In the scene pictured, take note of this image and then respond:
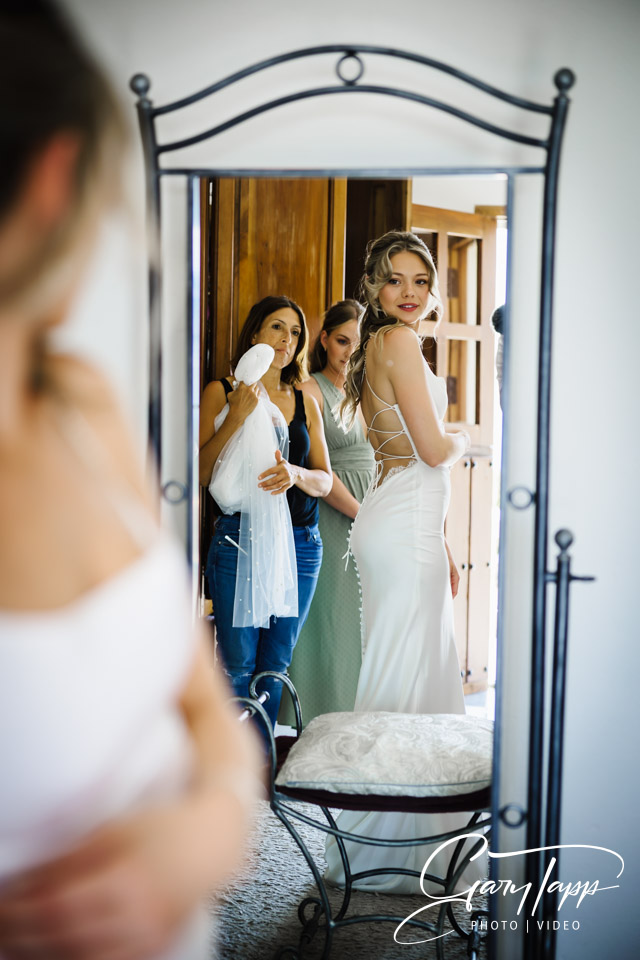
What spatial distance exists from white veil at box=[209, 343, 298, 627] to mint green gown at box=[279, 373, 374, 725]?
0.21ft

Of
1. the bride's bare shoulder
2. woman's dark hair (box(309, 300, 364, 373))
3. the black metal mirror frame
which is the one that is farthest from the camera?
woman's dark hair (box(309, 300, 364, 373))

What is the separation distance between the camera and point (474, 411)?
4.83 feet

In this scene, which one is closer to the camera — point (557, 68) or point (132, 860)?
point (132, 860)

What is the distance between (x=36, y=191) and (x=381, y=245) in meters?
1.00

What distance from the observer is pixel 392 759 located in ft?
4.69

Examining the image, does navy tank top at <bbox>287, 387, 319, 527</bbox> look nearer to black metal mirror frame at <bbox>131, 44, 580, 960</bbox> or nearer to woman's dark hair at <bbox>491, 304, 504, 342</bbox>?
black metal mirror frame at <bbox>131, 44, 580, 960</bbox>

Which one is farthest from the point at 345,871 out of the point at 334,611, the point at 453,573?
the point at 453,573

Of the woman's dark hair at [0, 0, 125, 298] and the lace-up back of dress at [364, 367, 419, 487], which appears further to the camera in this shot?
the lace-up back of dress at [364, 367, 419, 487]

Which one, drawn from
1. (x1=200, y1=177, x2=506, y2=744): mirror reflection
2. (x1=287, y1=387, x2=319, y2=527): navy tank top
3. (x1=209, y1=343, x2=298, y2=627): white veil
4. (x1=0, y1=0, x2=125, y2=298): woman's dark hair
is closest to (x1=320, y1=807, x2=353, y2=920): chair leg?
(x1=200, y1=177, x2=506, y2=744): mirror reflection

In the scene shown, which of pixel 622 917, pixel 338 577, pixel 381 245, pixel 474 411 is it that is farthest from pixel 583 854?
pixel 381 245

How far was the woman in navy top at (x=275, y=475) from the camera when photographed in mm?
1495

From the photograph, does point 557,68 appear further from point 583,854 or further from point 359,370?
point 583,854

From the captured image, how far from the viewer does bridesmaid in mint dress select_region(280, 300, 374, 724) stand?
1491 millimetres
